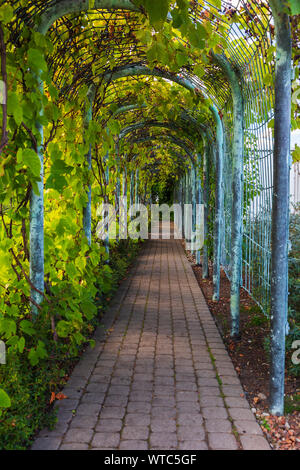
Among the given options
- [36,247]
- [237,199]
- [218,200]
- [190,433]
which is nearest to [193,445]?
[190,433]

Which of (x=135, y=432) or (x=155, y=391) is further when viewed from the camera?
(x=155, y=391)

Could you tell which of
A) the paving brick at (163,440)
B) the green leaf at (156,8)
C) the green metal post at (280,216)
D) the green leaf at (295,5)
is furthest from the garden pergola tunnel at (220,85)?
the paving brick at (163,440)

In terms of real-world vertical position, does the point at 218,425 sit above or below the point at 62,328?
below

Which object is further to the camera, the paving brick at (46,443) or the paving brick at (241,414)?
the paving brick at (241,414)

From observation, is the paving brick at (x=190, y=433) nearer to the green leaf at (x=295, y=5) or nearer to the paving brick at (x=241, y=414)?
the paving brick at (x=241, y=414)

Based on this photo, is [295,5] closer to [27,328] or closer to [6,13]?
[6,13]

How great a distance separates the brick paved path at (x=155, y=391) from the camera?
2.54 meters

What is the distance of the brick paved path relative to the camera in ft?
8.34

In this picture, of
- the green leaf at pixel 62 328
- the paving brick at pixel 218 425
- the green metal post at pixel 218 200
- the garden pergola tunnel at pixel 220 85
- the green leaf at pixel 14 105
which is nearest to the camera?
the green leaf at pixel 14 105

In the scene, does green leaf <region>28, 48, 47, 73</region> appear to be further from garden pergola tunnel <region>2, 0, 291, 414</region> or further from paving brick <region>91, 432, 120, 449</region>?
paving brick <region>91, 432, 120, 449</region>

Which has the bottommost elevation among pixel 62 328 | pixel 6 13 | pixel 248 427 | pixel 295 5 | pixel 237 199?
pixel 248 427

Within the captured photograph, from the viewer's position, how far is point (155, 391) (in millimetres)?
3227

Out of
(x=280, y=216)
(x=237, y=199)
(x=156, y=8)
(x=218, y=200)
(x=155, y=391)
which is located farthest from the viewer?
(x=218, y=200)
